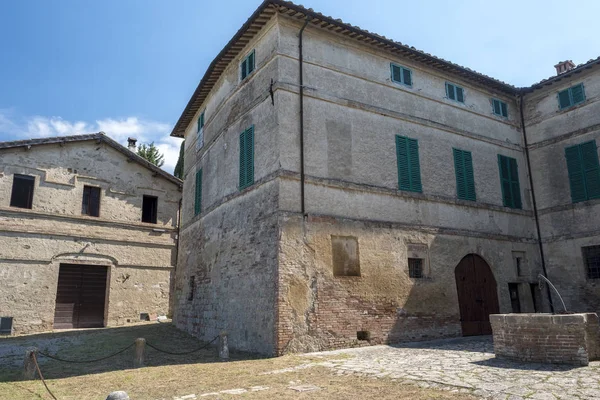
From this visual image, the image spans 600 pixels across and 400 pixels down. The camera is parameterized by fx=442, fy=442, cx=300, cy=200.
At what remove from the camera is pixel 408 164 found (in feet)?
42.0

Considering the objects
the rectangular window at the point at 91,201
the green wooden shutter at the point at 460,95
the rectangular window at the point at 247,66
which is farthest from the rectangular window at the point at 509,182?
the rectangular window at the point at 91,201

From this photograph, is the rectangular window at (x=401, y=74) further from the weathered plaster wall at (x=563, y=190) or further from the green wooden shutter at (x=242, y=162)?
the weathered plaster wall at (x=563, y=190)

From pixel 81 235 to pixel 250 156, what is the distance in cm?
998

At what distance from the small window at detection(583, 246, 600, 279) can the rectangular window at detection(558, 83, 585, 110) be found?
4.93 meters

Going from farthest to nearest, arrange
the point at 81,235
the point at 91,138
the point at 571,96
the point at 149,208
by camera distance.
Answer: the point at 149,208 < the point at 91,138 < the point at 81,235 < the point at 571,96

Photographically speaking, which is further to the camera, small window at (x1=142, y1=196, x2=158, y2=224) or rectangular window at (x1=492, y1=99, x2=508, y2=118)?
small window at (x1=142, y1=196, x2=158, y2=224)

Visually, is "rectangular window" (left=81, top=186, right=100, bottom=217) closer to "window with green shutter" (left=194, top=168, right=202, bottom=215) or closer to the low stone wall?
"window with green shutter" (left=194, top=168, right=202, bottom=215)

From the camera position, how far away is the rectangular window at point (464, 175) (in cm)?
1374

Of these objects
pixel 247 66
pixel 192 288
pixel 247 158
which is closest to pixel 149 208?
pixel 192 288

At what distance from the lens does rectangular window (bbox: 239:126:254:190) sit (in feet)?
38.9

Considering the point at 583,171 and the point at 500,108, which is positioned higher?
the point at 500,108

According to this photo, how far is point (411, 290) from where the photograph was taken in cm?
1176

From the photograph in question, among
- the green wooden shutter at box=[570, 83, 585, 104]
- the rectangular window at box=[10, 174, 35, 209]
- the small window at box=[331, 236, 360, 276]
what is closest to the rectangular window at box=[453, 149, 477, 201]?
the green wooden shutter at box=[570, 83, 585, 104]

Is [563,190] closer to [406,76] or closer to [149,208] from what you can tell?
[406,76]
